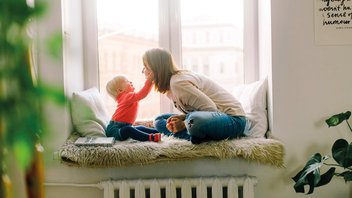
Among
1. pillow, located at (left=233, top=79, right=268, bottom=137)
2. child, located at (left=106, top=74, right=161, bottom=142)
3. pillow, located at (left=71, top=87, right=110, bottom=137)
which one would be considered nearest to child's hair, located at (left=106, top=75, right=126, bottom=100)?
child, located at (left=106, top=74, right=161, bottom=142)

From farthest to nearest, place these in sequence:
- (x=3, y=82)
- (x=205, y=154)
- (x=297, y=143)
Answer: (x=297, y=143), (x=205, y=154), (x=3, y=82)

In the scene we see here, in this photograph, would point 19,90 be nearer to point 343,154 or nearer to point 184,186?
point 184,186

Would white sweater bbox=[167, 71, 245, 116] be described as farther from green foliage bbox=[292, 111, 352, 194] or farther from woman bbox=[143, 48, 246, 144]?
green foliage bbox=[292, 111, 352, 194]

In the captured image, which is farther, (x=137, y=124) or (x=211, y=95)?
(x=137, y=124)

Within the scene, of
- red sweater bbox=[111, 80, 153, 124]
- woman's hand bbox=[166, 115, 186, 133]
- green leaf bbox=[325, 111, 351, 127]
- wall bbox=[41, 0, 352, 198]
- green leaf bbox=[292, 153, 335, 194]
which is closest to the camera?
green leaf bbox=[292, 153, 335, 194]

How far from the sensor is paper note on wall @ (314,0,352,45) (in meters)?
1.89

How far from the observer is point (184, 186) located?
179 centimetres

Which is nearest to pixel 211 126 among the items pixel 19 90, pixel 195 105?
pixel 195 105

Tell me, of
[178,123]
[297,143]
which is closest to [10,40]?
[178,123]

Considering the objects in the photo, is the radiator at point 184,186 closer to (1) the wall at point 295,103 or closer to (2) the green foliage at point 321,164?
(1) the wall at point 295,103

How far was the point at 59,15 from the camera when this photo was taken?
6.20 feet

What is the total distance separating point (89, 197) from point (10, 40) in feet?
5.15

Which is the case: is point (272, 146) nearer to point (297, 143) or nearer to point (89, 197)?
point (297, 143)

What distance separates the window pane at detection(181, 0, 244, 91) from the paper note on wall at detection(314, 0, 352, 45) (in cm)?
57
